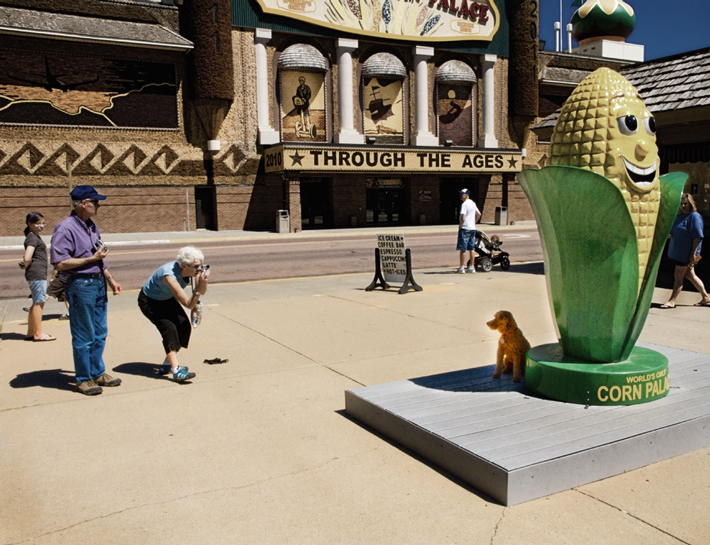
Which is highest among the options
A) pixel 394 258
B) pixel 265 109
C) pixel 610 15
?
pixel 610 15

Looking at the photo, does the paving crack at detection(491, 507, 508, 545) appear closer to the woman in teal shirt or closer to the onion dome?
the woman in teal shirt

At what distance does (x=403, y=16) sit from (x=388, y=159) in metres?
8.66

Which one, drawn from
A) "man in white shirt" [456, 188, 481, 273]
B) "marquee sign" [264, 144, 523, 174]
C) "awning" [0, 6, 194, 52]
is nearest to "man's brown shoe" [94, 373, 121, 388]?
"man in white shirt" [456, 188, 481, 273]

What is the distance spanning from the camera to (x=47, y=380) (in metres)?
6.23

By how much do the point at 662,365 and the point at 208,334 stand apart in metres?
5.50

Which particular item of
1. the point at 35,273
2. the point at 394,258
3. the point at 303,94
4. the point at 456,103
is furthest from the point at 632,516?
the point at 456,103

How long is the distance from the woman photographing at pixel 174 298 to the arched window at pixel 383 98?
101ft

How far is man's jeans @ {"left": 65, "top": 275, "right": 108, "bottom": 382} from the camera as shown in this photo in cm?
563

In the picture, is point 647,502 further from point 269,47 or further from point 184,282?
point 269,47

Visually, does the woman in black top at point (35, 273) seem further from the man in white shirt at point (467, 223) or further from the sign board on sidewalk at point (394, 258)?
the man in white shirt at point (467, 223)

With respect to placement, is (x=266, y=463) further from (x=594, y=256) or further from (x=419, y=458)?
(x=594, y=256)

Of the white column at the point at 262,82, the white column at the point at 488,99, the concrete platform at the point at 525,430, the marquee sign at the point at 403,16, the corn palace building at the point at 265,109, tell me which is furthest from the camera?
the white column at the point at 488,99

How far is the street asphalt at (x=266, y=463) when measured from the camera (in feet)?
10.8

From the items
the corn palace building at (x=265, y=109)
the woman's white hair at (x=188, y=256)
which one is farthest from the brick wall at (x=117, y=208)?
→ the woman's white hair at (x=188, y=256)
